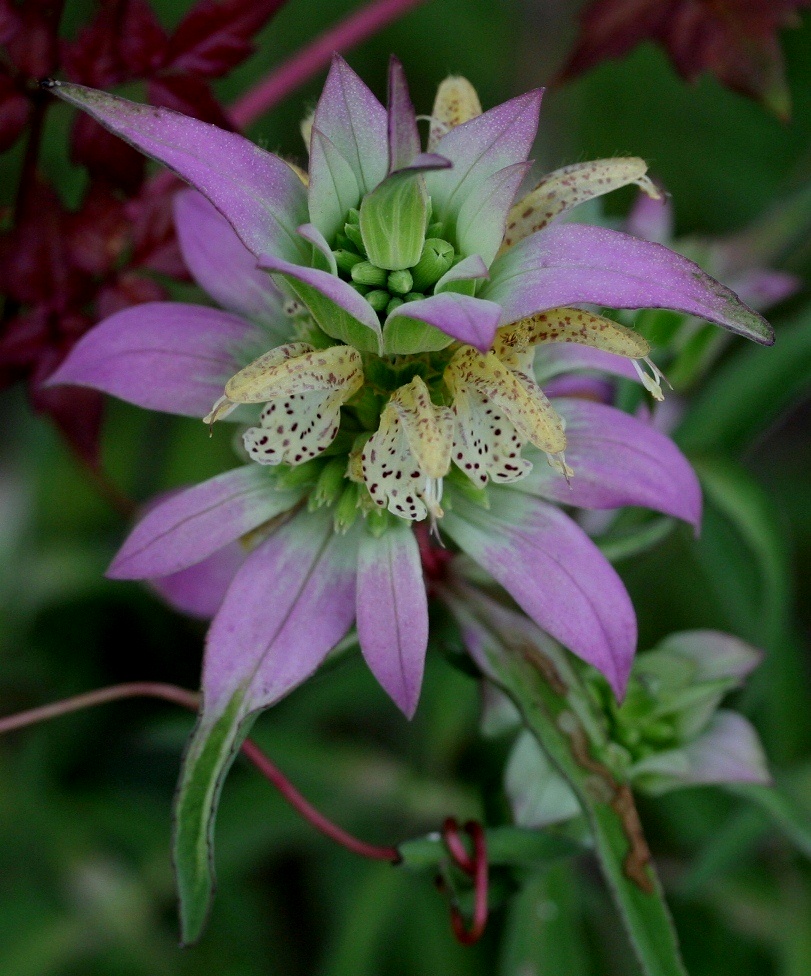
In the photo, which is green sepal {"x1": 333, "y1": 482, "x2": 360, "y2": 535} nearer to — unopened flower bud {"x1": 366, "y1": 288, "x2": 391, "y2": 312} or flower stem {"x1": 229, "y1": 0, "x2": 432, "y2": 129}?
unopened flower bud {"x1": 366, "y1": 288, "x2": 391, "y2": 312}

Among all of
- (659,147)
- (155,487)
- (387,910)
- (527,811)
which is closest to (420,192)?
(527,811)

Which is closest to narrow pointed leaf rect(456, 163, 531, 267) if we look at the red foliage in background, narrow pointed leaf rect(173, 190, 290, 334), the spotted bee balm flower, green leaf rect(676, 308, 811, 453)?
the spotted bee balm flower

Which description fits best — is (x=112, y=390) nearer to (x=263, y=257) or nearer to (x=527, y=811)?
(x=263, y=257)

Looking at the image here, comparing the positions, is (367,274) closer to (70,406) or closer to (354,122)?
(354,122)

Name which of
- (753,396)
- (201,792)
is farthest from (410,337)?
(753,396)

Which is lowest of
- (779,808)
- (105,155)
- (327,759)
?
(327,759)
